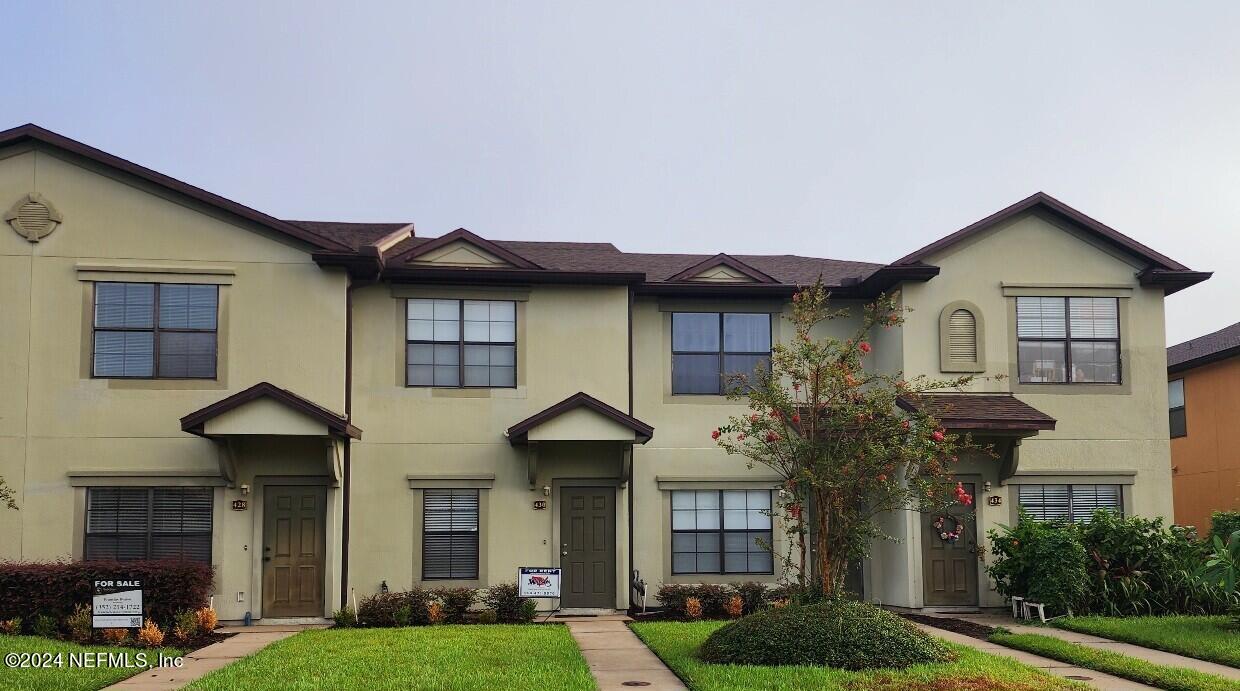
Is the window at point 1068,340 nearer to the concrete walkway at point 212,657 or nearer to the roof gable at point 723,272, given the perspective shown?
the roof gable at point 723,272

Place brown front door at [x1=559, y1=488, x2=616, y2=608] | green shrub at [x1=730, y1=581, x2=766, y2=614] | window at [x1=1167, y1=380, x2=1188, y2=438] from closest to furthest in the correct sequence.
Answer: green shrub at [x1=730, y1=581, x2=766, y2=614] < brown front door at [x1=559, y1=488, x2=616, y2=608] < window at [x1=1167, y1=380, x2=1188, y2=438]

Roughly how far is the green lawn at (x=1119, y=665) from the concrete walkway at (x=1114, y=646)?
0.94 feet

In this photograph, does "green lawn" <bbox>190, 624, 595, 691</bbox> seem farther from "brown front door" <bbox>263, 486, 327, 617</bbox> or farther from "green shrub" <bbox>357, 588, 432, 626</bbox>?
"brown front door" <bbox>263, 486, 327, 617</bbox>

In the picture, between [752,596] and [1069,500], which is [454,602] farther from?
[1069,500]

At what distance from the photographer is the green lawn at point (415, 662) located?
1155 cm

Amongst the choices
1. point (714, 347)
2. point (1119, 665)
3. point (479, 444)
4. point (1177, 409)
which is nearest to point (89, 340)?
point (479, 444)

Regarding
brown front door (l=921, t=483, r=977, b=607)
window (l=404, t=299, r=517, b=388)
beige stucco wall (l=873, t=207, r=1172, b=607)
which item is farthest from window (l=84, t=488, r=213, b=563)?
brown front door (l=921, t=483, r=977, b=607)

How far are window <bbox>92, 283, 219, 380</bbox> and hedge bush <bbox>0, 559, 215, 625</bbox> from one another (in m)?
3.33

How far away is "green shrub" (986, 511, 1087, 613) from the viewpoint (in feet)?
56.3

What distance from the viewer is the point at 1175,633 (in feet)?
48.6

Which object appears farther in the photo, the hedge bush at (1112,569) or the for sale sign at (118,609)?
the hedge bush at (1112,569)

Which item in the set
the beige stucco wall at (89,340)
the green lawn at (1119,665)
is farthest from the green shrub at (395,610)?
the green lawn at (1119,665)

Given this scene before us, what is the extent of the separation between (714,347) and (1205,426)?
12902mm

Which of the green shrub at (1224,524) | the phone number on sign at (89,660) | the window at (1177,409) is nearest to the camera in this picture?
the phone number on sign at (89,660)
